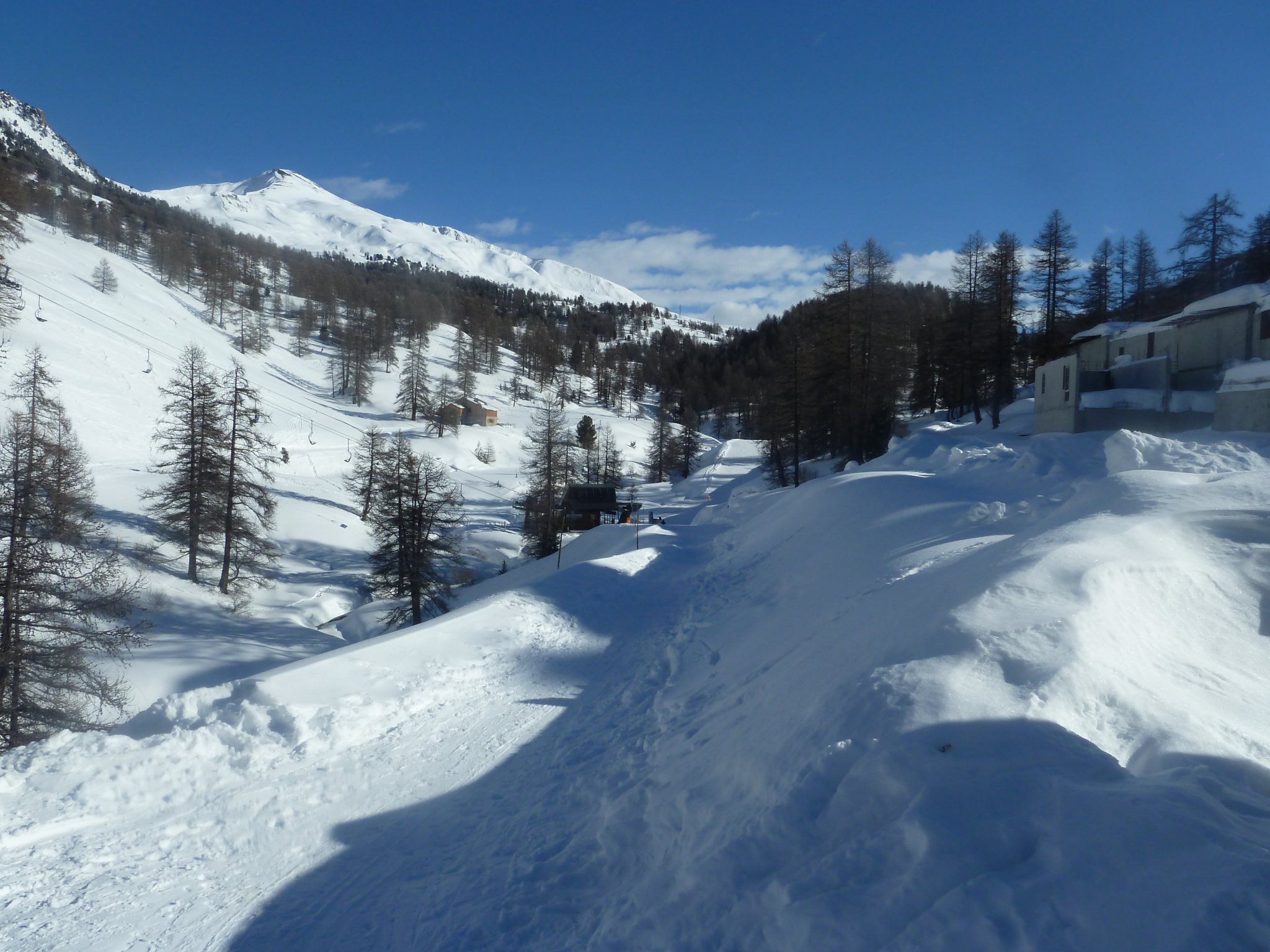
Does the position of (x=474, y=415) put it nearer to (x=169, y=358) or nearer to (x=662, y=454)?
(x=662, y=454)

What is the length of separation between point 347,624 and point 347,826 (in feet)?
73.3

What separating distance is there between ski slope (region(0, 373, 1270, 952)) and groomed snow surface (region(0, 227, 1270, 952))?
3cm

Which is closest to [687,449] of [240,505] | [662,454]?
[662,454]

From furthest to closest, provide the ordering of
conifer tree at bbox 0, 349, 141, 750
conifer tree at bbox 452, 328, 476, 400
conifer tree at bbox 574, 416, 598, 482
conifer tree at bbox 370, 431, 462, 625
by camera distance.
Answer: conifer tree at bbox 452, 328, 476, 400
conifer tree at bbox 574, 416, 598, 482
conifer tree at bbox 370, 431, 462, 625
conifer tree at bbox 0, 349, 141, 750

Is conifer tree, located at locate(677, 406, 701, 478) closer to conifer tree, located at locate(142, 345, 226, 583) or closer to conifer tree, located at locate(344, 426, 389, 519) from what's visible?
conifer tree, located at locate(344, 426, 389, 519)

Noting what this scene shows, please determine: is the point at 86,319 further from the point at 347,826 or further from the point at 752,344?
the point at 752,344

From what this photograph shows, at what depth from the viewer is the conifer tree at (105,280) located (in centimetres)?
7331

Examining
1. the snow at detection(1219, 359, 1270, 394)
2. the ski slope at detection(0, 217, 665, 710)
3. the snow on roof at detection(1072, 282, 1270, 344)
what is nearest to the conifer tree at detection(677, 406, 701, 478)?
the ski slope at detection(0, 217, 665, 710)

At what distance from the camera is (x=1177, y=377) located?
26656mm

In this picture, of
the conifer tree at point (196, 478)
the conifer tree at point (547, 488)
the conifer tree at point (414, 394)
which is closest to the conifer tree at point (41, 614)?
the conifer tree at point (196, 478)

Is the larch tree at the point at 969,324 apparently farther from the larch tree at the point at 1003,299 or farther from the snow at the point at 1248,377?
the snow at the point at 1248,377

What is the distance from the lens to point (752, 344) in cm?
13625

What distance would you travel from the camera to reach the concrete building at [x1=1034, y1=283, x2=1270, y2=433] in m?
22.6

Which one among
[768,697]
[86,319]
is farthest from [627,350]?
[768,697]
